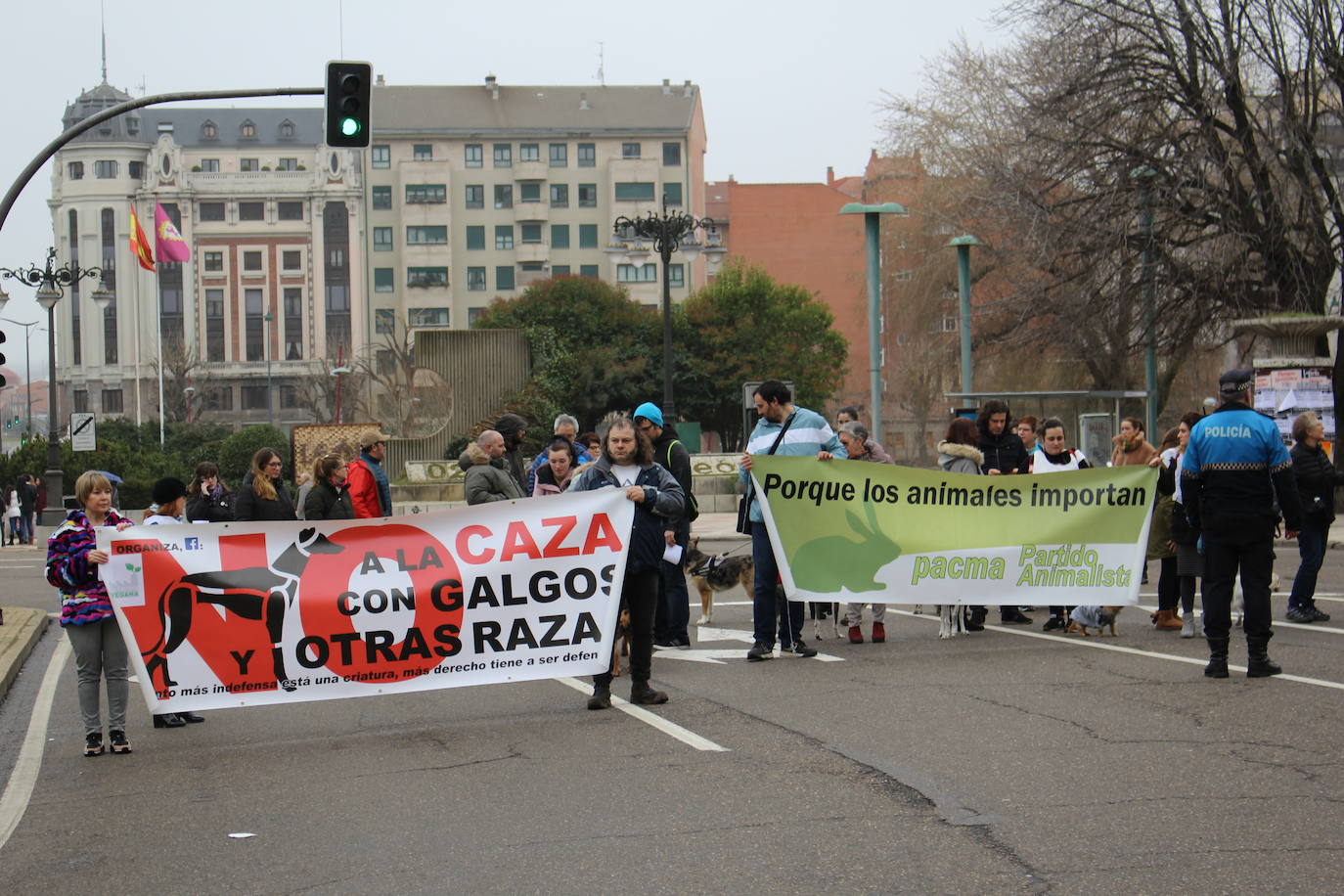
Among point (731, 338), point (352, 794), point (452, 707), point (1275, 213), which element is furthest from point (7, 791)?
point (731, 338)

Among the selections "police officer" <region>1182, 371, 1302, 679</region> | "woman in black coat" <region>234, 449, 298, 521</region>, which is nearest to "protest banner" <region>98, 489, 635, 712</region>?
"woman in black coat" <region>234, 449, 298, 521</region>

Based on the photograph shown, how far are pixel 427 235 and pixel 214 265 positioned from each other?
19.6 meters

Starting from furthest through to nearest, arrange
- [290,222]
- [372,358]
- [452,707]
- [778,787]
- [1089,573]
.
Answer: [290,222]
[372,358]
[1089,573]
[452,707]
[778,787]

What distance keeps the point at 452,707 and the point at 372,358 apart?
4037 inches

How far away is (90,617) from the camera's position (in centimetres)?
870

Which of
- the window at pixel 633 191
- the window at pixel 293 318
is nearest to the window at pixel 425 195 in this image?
the window at pixel 633 191

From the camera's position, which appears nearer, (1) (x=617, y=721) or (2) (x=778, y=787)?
(2) (x=778, y=787)

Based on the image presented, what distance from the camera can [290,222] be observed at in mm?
121188

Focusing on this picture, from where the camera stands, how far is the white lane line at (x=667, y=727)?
8.12 m

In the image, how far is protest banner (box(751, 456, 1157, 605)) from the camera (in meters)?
11.8

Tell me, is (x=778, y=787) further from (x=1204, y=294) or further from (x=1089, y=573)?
(x=1204, y=294)

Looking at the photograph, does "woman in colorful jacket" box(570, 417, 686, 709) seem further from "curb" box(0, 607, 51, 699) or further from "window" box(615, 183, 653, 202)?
"window" box(615, 183, 653, 202)

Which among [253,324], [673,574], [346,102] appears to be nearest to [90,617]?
[673,574]

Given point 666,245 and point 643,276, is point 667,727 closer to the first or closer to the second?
point 666,245
